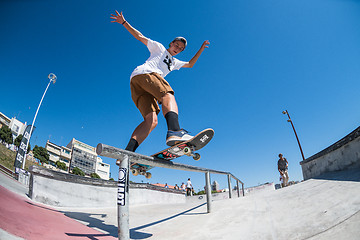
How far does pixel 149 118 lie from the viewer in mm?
2557

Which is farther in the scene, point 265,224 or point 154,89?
point 154,89

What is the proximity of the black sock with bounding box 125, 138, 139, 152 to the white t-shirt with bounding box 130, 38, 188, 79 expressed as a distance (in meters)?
0.92

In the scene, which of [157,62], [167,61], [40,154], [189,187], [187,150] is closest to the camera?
[187,150]

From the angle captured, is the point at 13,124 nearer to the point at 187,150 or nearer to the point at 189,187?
the point at 189,187

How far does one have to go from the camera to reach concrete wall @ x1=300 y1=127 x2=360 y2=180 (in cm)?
430

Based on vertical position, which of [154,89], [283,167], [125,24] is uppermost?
[125,24]

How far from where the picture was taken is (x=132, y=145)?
2348 mm

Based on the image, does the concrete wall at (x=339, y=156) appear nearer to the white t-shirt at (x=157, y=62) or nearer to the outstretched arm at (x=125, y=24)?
the white t-shirt at (x=157, y=62)

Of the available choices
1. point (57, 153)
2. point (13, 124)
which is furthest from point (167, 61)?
point (57, 153)

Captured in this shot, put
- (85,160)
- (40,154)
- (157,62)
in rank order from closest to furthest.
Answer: (157,62), (40,154), (85,160)

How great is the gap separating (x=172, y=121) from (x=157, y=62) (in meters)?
0.96

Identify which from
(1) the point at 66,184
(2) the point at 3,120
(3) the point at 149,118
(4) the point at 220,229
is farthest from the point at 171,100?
(2) the point at 3,120

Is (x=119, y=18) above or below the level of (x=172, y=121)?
above

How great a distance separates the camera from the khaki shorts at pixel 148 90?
7.57 ft
